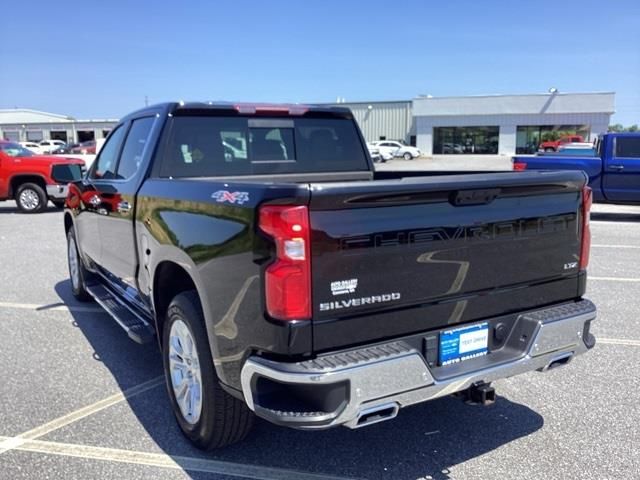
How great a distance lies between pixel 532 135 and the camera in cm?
5259

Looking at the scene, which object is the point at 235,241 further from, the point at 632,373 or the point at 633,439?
the point at 632,373

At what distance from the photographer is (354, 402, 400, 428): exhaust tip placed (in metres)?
2.45

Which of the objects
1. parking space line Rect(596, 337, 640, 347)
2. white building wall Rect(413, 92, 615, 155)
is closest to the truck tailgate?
parking space line Rect(596, 337, 640, 347)

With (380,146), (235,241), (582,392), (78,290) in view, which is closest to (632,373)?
(582,392)

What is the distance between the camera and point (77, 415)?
3.68 m

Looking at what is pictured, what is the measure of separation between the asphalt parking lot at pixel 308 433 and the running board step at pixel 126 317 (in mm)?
419

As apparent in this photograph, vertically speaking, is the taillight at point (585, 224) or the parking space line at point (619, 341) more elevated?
the taillight at point (585, 224)

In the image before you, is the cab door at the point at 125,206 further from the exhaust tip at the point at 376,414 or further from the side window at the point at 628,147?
the side window at the point at 628,147

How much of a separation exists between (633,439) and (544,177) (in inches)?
64.5

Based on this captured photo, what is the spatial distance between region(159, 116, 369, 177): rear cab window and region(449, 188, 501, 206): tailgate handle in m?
2.03

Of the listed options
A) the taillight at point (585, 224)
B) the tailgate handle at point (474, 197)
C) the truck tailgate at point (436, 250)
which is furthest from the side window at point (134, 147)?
the taillight at point (585, 224)

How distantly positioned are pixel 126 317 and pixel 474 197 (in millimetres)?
2839

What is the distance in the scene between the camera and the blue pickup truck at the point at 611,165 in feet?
40.4

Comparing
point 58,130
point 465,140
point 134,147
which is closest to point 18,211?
point 134,147
